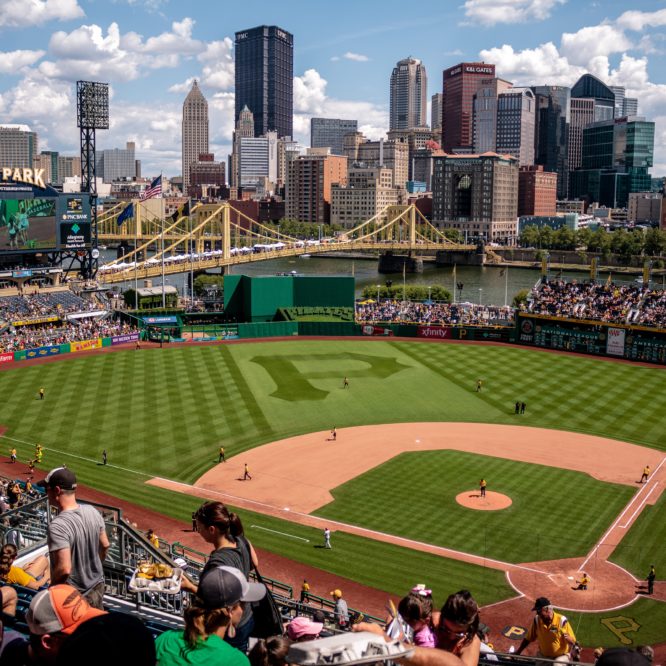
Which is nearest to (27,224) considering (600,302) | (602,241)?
(600,302)

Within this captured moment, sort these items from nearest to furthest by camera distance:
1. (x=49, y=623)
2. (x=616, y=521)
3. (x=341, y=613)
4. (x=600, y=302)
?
(x=49, y=623)
(x=341, y=613)
(x=616, y=521)
(x=600, y=302)

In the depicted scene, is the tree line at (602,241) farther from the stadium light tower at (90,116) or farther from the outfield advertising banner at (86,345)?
the outfield advertising banner at (86,345)

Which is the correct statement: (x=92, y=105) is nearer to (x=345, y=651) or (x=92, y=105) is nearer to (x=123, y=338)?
(x=123, y=338)

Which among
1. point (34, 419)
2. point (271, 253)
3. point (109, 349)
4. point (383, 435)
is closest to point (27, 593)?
point (383, 435)

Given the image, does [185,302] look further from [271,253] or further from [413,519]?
[413,519]

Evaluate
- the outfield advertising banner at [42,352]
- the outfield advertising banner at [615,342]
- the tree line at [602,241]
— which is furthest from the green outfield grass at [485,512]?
the tree line at [602,241]
